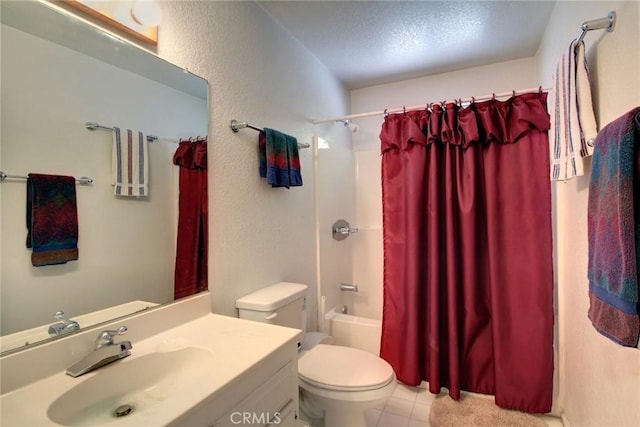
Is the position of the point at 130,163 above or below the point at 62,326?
above

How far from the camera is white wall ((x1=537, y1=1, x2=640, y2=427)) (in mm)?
914

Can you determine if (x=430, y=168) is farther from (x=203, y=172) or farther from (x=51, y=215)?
(x=51, y=215)

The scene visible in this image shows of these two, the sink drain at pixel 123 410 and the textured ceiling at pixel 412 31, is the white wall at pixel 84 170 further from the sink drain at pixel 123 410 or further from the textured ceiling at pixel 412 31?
the textured ceiling at pixel 412 31

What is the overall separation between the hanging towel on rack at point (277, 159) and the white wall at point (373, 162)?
122 cm

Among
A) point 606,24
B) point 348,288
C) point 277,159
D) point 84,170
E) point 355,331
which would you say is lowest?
point 355,331

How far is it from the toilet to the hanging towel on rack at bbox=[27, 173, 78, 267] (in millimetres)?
787

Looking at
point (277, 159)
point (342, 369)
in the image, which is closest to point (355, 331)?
point (342, 369)

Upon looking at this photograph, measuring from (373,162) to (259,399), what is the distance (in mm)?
A: 2331

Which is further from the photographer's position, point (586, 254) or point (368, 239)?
point (368, 239)

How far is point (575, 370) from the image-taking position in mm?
1508

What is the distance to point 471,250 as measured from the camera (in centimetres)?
183

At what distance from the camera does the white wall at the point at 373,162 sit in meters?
2.68

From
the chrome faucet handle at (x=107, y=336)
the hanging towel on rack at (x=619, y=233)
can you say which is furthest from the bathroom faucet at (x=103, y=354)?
the hanging towel on rack at (x=619, y=233)

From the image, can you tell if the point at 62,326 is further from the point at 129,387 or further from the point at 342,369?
the point at 342,369
